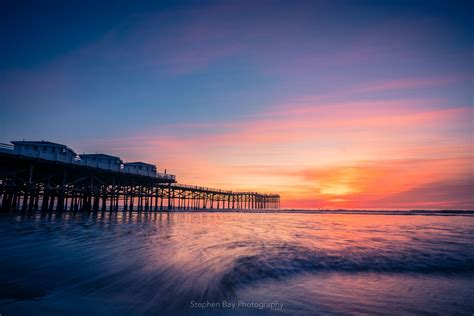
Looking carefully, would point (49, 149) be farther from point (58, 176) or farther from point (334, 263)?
point (334, 263)

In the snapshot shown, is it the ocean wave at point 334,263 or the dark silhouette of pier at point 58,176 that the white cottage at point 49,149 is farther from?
the ocean wave at point 334,263

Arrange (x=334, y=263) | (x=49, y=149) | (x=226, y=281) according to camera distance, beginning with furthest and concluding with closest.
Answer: (x=49, y=149), (x=334, y=263), (x=226, y=281)

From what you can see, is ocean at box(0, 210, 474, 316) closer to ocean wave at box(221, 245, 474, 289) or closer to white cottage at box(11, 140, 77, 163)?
ocean wave at box(221, 245, 474, 289)

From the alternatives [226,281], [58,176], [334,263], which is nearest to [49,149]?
[58,176]

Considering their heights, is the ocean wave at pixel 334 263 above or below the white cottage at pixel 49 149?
below

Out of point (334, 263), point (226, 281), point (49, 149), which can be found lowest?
point (334, 263)

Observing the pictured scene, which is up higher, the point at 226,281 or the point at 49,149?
the point at 49,149

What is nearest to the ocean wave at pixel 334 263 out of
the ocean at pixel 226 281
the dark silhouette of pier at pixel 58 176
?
the ocean at pixel 226 281

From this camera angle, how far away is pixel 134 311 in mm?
4195

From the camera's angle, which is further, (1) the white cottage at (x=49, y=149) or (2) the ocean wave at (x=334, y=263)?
(1) the white cottage at (x=49, y=149)

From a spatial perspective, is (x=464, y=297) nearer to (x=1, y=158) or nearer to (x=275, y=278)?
(x=275, y=278)

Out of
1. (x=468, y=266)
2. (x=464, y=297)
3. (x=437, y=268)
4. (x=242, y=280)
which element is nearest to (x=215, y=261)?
(x=242, y=280)

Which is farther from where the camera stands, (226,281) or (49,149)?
(49,149)

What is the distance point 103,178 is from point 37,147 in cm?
1144
